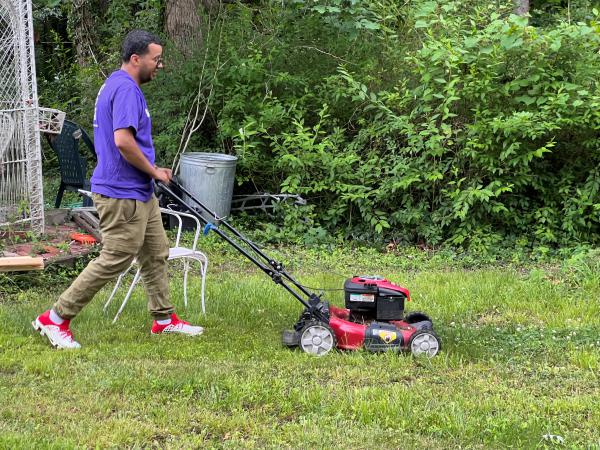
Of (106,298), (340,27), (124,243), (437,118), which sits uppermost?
(340,27)

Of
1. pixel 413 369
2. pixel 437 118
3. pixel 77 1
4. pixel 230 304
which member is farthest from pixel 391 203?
pixel 77 1

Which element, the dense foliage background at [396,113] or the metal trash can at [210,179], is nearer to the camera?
the dense foliage background at [396,113]

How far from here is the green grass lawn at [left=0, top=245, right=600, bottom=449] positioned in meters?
3.80

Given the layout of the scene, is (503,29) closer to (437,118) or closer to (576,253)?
(437,118)

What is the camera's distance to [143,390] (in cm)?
434

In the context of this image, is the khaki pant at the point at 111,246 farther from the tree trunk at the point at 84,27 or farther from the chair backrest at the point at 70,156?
the tree trunk at the point at 84,27

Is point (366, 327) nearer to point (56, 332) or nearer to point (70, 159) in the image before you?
point (56, 332)

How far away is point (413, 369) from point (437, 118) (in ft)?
15.4

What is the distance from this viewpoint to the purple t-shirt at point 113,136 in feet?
15.8

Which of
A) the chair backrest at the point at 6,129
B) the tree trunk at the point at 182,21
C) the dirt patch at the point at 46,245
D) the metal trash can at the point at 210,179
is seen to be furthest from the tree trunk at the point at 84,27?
the dirt patch at the point at 46,245

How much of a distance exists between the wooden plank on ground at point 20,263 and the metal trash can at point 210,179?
2941mm

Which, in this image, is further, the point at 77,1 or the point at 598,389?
the point at 77,1

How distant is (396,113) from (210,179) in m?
2.35

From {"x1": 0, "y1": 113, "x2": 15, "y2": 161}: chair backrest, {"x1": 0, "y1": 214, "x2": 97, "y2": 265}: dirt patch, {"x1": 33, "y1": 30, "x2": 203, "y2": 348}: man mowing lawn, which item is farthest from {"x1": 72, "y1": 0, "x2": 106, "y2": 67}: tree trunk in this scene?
{"x1": 33, "y1": 30, "x2": 203, "y2": 348}: man mowing lawn
